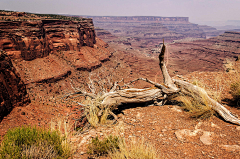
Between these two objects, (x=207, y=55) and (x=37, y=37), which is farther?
(x=207, y=55)

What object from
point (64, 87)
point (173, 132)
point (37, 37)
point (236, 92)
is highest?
point (37, 37)

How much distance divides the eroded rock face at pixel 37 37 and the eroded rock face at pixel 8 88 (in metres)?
19.9

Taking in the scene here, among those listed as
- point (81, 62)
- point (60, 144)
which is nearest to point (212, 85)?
point (60, 144)

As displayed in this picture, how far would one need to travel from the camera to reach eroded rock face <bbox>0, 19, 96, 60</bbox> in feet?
84.5

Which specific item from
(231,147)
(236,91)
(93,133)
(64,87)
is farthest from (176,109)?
(64,87)

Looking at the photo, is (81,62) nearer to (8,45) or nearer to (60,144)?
(8,45)

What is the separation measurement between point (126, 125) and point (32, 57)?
32.3 metres

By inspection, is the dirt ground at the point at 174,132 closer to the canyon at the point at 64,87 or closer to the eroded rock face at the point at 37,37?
the canyon at the point at 64,87

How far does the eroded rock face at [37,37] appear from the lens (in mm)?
25750

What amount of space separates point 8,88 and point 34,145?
9591mm

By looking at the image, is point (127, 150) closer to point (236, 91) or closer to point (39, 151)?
point (39, 151)

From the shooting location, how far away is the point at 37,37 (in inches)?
1200

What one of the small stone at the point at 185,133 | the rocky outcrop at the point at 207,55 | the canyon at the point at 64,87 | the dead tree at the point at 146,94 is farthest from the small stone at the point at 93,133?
the rocky outcrop at the point at 207,55

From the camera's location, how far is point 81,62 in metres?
40.5
